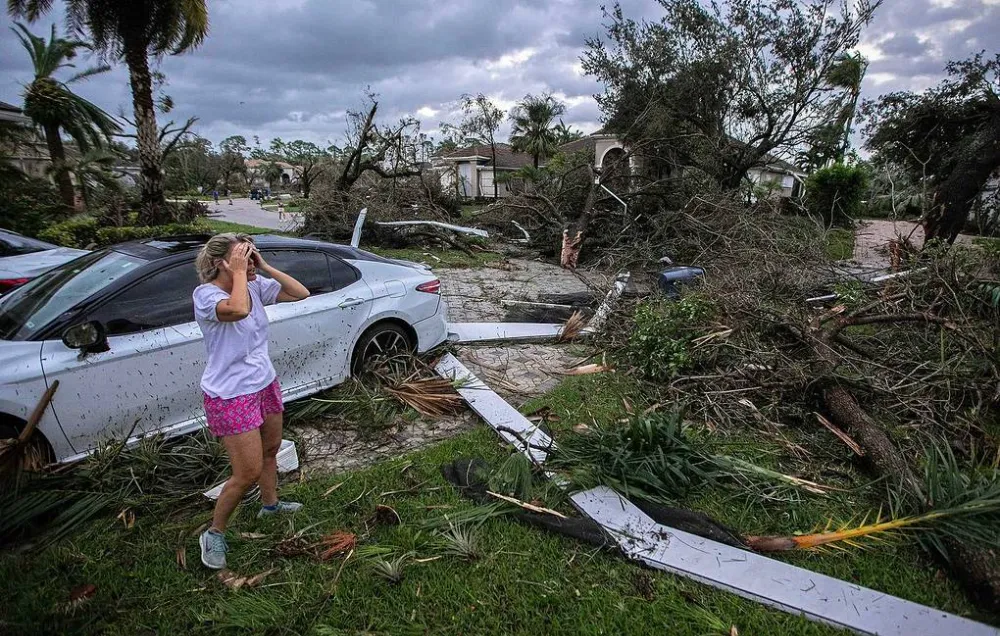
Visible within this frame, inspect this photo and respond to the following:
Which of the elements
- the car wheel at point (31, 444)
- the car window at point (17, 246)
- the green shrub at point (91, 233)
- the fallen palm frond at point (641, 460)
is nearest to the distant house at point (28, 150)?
the green shrub at point (91, 233)

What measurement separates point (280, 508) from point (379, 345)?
1.98m

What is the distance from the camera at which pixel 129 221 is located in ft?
48.7

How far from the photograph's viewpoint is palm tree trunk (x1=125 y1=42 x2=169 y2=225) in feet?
39.4

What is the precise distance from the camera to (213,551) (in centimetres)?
258

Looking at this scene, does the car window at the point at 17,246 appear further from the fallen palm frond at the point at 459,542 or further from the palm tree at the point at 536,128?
the palm tree at the point at 536,128

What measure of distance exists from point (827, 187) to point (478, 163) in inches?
1122

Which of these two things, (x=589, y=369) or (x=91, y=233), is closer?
(x=589, y=369)

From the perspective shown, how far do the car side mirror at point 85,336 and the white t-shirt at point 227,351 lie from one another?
104 centimetres

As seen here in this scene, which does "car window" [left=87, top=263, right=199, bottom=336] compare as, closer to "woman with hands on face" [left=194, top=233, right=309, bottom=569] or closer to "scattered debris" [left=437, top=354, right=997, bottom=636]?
"woman with hands on face" [left=194, top=233, right=309, bottom=569]

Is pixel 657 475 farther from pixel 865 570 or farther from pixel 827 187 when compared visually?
pixel 827 187

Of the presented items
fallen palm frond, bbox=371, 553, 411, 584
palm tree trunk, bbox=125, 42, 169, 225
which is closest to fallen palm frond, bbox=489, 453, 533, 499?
fallen palm frond, bbox=371, 553, 411, 584

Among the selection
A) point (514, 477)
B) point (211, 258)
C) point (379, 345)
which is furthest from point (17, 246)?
point (514, 477)

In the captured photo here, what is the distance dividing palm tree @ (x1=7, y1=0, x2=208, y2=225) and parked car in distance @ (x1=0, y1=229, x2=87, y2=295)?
20.9 feet

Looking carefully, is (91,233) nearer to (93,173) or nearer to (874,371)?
(93,173)
